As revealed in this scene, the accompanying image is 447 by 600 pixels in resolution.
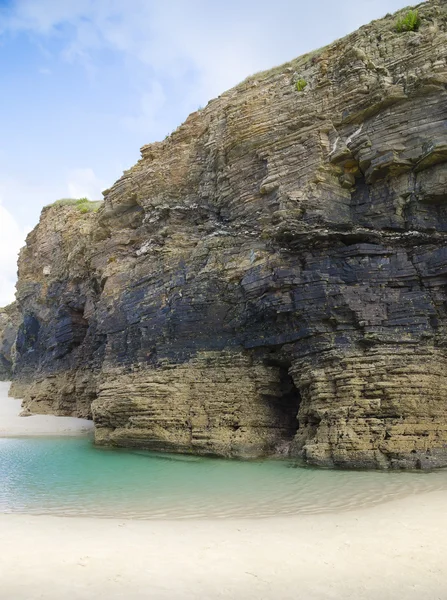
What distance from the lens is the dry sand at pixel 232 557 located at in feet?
14.3

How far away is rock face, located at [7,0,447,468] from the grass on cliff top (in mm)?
11471

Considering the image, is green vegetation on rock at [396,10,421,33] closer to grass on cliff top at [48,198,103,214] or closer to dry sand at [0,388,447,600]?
dry sand at [0,388,447,600]

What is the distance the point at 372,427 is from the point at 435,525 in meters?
5.53

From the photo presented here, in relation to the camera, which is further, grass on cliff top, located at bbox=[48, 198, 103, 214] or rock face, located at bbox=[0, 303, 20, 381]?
rock face, located at bbox=[0, 303, 20, 381]

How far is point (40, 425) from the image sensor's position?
25.9 meters

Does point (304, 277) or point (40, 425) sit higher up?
point (304, 277)

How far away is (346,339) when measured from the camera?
520 inches

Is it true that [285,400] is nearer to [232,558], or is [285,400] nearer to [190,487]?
[190,487]

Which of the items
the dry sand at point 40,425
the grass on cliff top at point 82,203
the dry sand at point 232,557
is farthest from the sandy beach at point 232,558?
the grass on cliff top at point 82,203

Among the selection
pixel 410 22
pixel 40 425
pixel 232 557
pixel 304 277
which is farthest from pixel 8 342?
pixel 232 557

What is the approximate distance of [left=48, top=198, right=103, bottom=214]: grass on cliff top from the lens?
31.1 m

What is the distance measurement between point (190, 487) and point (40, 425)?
18978mm

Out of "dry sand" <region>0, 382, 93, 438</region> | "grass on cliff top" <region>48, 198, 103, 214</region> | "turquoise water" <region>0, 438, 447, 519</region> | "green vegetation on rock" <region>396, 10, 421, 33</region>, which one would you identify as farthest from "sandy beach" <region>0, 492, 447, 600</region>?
"grass on cliff top" <region>48, 198, 103, 214</region>

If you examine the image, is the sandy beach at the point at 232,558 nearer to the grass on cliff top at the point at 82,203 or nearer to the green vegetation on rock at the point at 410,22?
the green vegetation on rock at the point at 410,22
